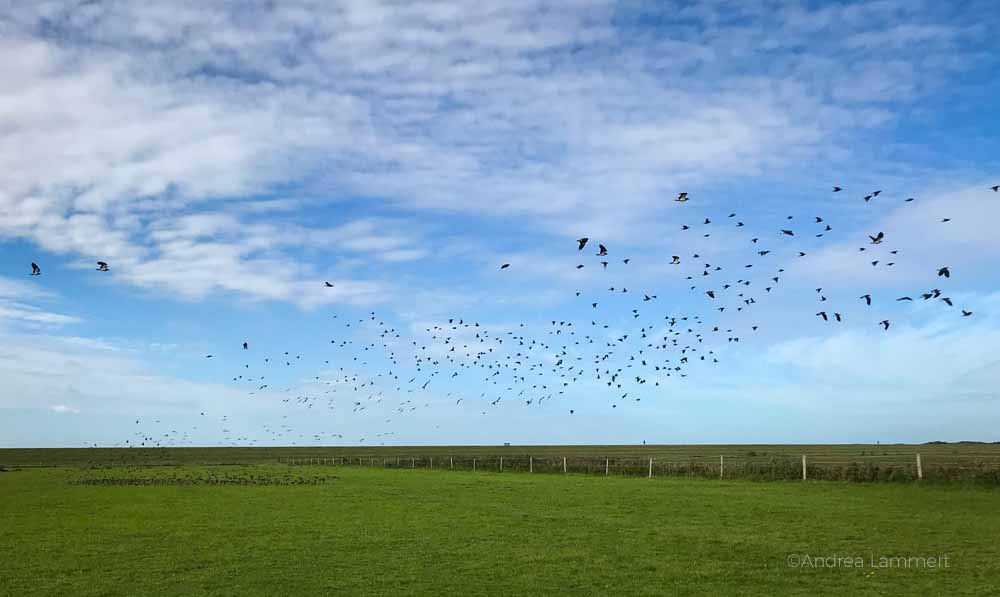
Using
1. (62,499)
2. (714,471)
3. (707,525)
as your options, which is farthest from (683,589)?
(714,471)

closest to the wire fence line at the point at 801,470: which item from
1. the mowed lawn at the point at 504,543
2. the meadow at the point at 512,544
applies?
the meadow at the point at 512,544

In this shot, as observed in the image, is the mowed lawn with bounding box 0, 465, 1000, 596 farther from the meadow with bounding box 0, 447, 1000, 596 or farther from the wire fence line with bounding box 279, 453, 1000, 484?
the wire fence line with bounding box 279, 453, 1000, 484

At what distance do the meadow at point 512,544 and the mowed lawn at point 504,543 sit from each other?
7cm

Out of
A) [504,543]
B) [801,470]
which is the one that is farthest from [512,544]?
[801,470]

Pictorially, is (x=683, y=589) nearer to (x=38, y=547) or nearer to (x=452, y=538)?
(x=452, y=538)

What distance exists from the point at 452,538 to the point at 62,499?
2528cm

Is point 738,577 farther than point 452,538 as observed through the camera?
No

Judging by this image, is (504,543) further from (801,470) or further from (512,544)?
(801,470)

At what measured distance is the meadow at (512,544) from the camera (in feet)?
49.2

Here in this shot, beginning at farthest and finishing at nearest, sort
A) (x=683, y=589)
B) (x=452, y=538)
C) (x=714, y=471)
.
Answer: (x=714, y=471) → (x=452, y=538) → (x=683, y=589)

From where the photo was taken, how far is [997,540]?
64.1 feet

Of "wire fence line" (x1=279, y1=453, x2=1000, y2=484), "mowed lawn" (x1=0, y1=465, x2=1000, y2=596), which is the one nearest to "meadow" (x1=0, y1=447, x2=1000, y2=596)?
"mowed lawn" (x1=0, y1=465, x2=1000, y2=596)

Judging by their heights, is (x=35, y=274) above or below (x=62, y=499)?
above

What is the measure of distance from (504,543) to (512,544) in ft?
0.83
